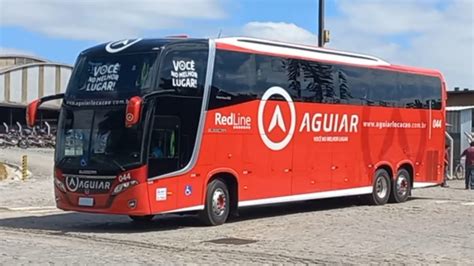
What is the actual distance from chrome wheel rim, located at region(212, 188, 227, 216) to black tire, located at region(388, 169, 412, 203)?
7.18 meters

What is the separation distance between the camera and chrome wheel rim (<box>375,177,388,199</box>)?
2227cm

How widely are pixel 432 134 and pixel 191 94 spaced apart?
33.9 feet

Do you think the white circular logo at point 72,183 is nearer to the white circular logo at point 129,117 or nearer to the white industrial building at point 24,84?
the white circular logo at point 129,117

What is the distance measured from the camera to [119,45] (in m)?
16.5

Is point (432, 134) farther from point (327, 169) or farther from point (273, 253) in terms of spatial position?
point (273, 253)

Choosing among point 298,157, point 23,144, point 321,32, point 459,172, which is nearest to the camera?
point 298,157

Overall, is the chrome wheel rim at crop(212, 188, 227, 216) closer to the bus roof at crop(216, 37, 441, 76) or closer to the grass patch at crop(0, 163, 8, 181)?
the bus roof at crop(216, 37, 441, 76)

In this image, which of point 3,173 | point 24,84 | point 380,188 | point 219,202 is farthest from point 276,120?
point 24,84

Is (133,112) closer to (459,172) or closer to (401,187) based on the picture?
(401,187)

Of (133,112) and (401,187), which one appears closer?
(133,112)

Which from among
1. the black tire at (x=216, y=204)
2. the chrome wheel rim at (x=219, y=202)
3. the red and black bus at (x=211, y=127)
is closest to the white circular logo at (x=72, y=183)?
the red and black bus at (x=211, y=127)

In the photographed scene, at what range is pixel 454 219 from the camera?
18469 mm

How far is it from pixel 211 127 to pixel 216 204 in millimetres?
1589

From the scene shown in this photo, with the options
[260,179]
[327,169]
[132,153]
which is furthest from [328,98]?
[132,153]
